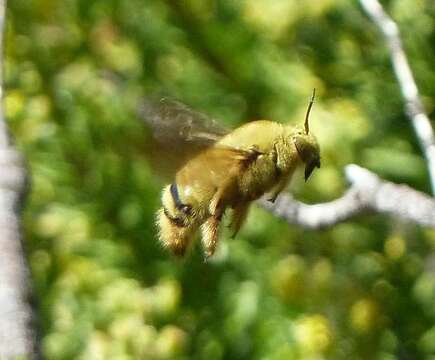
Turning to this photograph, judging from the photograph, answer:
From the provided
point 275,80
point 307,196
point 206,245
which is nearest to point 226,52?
point 275,80

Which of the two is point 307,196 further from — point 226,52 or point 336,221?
point 336,221

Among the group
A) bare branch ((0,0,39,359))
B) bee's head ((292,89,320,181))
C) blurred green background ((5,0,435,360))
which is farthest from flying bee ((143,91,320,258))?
blurred green background ((5,0,435,360))

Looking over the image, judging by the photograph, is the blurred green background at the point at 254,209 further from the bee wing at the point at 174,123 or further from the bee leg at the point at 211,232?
the bee wing at the point at 174,123

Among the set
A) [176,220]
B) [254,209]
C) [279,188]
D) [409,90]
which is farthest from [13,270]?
[254,209]

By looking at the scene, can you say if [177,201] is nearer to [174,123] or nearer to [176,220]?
[176,220]

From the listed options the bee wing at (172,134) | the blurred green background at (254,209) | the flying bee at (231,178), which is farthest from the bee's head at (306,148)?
the blurred green background at (254,209)

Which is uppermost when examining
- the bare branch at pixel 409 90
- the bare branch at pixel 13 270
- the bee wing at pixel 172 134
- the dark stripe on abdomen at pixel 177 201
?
the bare branch at pixel 409 90

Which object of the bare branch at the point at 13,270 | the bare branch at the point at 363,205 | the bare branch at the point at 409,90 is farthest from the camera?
the bare branch at the point at 409,90
